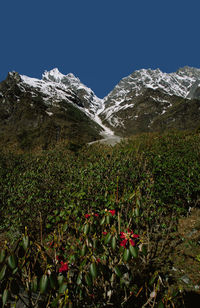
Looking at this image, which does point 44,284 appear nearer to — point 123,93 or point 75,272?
point 75,272

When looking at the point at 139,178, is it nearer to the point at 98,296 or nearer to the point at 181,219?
the point at 181,219

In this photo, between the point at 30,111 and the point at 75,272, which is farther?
the point at 30,111

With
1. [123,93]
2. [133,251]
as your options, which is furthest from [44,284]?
[123,93]

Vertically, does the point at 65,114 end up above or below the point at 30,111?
below

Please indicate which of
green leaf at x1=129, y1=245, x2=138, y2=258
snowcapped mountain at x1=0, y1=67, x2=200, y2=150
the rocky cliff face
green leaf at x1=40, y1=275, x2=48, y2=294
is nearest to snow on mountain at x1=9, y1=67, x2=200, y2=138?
snowcapped mountain at x1=0, y1=67, x2=200, y2=150

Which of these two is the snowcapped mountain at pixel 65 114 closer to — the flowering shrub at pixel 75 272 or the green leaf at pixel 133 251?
the flowering shrub at pixel 75 272

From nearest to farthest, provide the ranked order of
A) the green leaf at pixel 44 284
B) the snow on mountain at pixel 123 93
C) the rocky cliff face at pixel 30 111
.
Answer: the green leaf at pixel 44 284 < the rocky cliff face at pixel 30 111 < the snow on mountain at pixel 123 93

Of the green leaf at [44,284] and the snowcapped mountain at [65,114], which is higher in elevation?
the snowcapped mountain at [65,114]

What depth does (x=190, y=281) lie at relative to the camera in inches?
115

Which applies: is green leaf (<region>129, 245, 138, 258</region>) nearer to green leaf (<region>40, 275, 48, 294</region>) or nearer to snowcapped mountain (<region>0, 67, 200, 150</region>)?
green leaf (<region>40, 275, 48, 294</region>)

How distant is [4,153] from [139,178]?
8.23 m

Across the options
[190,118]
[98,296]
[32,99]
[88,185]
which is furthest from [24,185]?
[190,118]

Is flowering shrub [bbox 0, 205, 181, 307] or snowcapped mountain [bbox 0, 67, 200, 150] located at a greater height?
snowcapped mountain [bbox 0, 67, 200, 150]

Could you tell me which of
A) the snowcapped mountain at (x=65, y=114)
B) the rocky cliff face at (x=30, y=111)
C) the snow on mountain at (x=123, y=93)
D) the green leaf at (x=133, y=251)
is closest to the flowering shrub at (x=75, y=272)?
the green leaf at (x=133, y=251)
